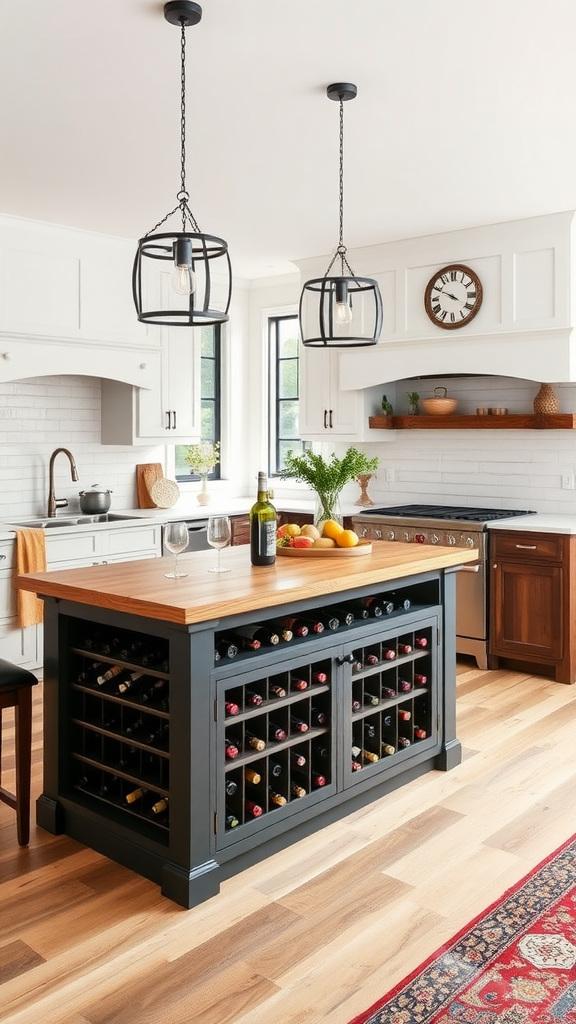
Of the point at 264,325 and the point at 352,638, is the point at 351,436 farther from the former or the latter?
the point at 352,638

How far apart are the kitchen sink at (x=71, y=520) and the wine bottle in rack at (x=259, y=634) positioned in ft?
8.91

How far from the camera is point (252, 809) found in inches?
115

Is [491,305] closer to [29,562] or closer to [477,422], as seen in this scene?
[477,422]

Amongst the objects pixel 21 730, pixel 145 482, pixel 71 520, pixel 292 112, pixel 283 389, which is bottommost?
pixel 21 730

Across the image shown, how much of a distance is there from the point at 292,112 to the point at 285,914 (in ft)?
10.1

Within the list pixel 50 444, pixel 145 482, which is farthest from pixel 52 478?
pixel 145 482

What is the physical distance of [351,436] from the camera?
644 centimetres

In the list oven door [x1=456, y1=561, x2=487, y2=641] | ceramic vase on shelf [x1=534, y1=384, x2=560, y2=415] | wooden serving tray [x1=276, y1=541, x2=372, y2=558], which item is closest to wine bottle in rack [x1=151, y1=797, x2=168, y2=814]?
wooden serving tray [x1=276, y1=541, x2=372, y2=558]

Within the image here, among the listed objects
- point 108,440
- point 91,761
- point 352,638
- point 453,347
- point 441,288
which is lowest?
point 91,761

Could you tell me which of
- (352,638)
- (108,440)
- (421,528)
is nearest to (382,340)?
(421,528)

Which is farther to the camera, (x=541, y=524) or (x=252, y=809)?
(x=541, y=524)

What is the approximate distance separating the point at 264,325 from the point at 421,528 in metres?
2.75

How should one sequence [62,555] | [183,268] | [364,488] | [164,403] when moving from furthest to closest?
[364,488]
[164,403]
[62,555]
[183,268]

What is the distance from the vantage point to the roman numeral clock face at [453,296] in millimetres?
5500
